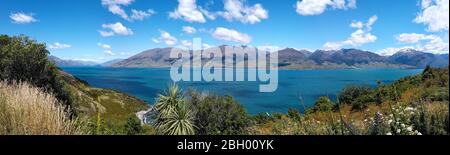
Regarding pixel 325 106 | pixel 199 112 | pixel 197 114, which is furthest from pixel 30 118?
pixel 199 112

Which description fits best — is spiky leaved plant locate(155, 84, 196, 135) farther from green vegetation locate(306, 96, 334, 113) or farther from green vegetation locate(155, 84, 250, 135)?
green vegetation locate(306, 96, 334, 113)

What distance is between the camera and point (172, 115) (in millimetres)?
16688

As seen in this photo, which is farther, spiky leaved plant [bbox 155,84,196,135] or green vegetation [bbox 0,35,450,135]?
spiky leaved plant [bbox 155,84,196,135]

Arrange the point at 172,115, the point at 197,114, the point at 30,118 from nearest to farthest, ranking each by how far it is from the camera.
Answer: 1. the point at 30,118
2. the point at 172,115
3. the point at 197,114

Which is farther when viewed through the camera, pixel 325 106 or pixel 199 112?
pixel 199 112

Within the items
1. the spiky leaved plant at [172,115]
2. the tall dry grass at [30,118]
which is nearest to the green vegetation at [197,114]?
the spiky leaved plant at [172,115]

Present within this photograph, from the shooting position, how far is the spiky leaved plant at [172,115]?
16612mm

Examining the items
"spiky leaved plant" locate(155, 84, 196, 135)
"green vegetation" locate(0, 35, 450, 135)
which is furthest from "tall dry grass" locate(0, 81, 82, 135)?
"spiky leaved plant" locate(155, 84, 196, 135)

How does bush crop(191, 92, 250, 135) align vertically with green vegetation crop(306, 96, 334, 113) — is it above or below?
below

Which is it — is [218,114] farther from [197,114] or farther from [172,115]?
[172,115]

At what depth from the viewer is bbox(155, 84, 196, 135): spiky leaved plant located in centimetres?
1661
